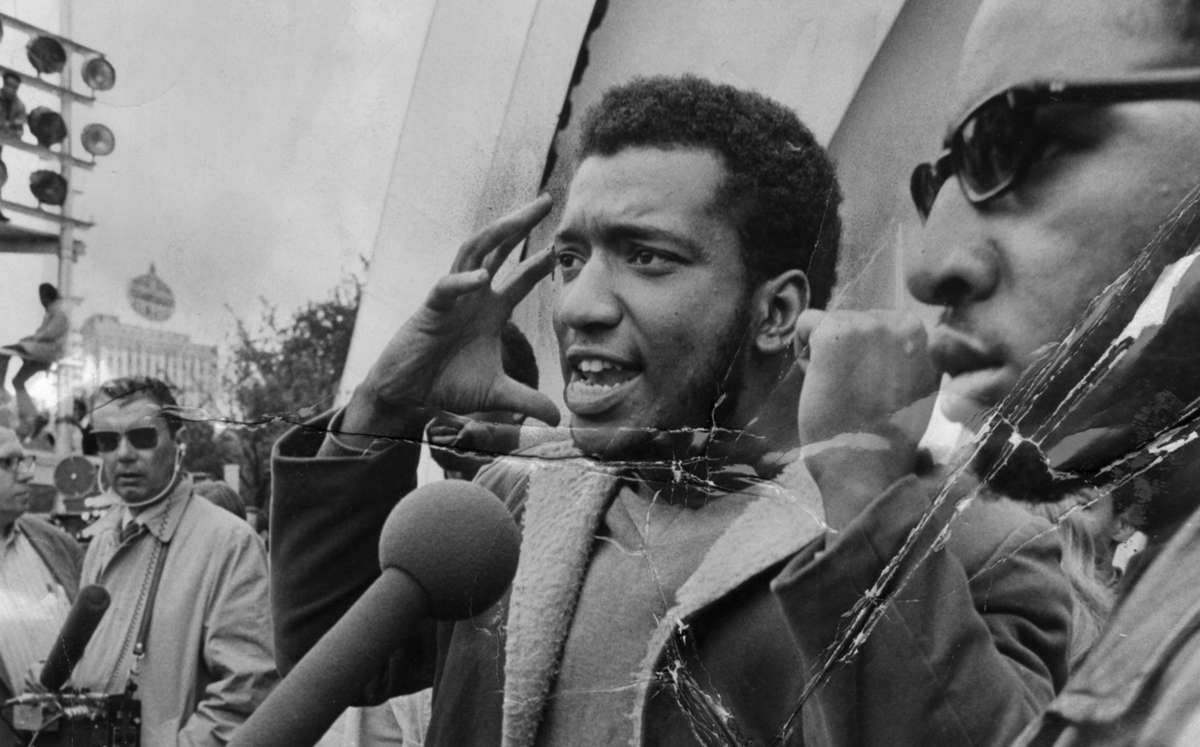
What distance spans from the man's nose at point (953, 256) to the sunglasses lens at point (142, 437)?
5.42 ft

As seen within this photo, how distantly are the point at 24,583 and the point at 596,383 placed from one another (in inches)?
73.6

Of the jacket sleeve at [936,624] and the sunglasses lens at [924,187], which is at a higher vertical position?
the sunglasses lens at [924,187]

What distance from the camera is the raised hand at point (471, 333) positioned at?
7.07 ft

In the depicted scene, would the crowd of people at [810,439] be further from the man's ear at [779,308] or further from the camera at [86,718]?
the camera at [86,718]

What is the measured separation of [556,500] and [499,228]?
41 centimetres

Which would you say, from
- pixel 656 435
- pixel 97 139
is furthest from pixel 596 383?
pixel 97 139

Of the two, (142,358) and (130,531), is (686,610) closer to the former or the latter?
(142,358)

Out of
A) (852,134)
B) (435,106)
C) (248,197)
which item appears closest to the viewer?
(852,134)

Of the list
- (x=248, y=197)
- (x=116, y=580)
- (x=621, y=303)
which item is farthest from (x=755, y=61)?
(x=116, y=580)

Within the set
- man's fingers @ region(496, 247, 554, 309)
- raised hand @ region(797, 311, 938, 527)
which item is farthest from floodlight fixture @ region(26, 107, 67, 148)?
raised hand @ region(797, 311, 938, 527)

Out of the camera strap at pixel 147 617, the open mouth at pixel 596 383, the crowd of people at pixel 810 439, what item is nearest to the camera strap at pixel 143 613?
the camera strap at pixel 147 617

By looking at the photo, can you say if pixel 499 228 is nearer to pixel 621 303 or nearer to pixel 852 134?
pixel 621 303

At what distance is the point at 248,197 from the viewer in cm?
248

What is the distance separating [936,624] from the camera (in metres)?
1.80
